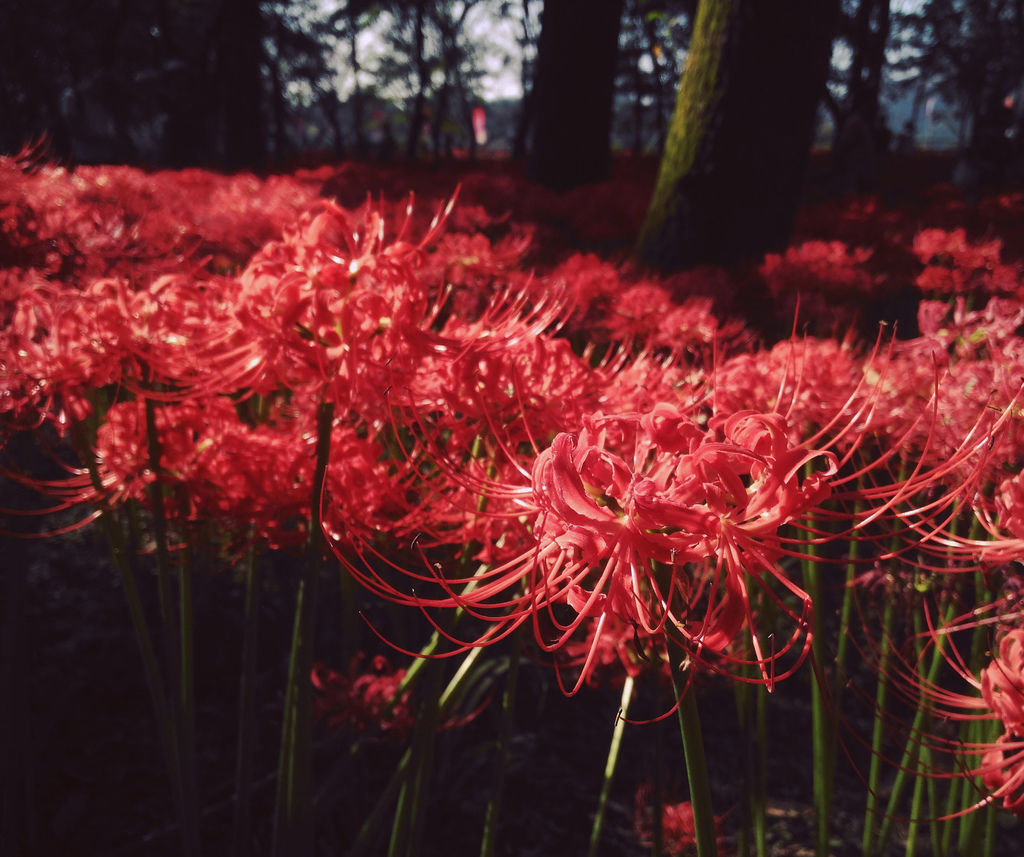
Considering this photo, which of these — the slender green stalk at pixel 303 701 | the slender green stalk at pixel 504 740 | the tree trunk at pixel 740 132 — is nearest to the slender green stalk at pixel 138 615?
the slender green stalk at pixel 303 701

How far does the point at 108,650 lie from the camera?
3018 millimetres

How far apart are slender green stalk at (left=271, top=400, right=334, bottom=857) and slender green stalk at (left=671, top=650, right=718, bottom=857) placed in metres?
0.55

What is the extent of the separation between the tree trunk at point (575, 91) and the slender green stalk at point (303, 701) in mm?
6205

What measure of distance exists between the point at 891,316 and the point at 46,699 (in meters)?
4.46

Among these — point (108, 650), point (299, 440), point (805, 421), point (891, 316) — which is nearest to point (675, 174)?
point (891, 316)

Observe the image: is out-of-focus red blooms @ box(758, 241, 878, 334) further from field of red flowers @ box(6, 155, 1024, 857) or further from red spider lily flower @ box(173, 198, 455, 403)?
red spider lily flower @ box(173, 198, 455, 403)

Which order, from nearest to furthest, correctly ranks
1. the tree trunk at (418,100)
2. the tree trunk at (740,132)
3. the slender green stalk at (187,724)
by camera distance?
the slender green stalk at (187,724), the tree trunk at (740,132), the tree trunk at (418,100)

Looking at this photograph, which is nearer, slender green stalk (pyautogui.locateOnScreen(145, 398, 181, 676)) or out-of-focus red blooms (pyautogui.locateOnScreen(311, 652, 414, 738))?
slender green stalk (pyautogui.locateOnScreen(145, 398, 181, 676))

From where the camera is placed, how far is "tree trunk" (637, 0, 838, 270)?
366cm

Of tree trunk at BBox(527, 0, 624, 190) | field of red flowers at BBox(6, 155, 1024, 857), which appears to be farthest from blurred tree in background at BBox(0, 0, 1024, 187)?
field of red flowers at BBox(6, 155, 1024, 857)

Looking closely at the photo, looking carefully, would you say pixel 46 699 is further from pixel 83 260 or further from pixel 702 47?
pixel 702 47

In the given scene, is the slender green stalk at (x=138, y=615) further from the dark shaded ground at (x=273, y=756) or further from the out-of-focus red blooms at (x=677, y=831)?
the out-of-focus red blooms at (x=677, y=831)

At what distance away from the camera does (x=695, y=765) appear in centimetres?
71

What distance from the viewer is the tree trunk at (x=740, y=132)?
3662mm
